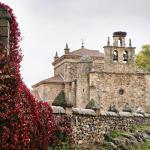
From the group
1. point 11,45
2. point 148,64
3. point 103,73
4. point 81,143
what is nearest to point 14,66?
point 11,45

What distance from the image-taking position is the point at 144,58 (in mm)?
70562

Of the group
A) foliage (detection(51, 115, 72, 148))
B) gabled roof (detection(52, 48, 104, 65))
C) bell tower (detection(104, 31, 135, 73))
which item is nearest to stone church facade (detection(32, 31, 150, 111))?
bell tower (detection(104, 31, 135, 73))

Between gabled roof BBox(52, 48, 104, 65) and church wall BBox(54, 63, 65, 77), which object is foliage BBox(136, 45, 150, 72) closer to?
gabled roof BBox(52, 48, 104, 65)

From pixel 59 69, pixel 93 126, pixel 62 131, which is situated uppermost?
pixel 59 69

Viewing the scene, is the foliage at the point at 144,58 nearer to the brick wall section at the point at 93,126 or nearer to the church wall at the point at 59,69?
the church wall at the point at 59,69

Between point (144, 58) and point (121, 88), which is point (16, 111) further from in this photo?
point (144, 58)

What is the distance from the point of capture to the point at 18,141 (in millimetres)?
11883

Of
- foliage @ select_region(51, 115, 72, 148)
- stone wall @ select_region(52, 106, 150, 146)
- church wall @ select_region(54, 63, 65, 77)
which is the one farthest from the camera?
church wall @ select_region(54, 63, 65, 77)

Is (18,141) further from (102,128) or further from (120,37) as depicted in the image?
(120,37)

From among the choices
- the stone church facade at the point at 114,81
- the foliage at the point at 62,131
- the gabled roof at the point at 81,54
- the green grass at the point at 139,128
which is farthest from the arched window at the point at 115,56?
the foliage at the point at 62,131

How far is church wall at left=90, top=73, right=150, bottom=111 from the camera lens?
5378cm

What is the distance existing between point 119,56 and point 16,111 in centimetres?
4496

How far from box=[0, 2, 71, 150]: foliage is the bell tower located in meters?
40.6

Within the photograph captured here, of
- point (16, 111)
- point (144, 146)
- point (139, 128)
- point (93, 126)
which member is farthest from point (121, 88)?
point (16, 111)
